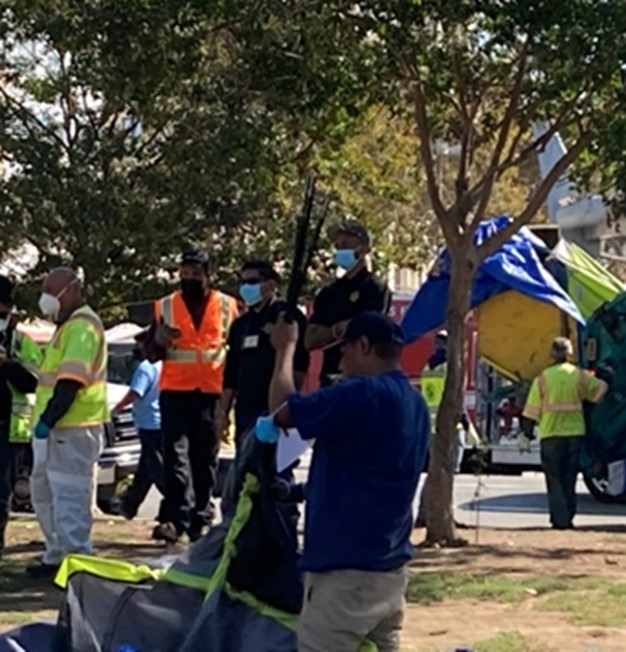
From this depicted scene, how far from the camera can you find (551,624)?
9148 mm

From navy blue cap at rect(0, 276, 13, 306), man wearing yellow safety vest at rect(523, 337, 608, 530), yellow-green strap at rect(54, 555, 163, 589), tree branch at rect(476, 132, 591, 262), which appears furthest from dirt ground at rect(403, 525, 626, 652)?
navy blue cap at rect(0, 276, 13, 306)

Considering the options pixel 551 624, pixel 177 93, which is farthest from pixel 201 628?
pixel 177 93

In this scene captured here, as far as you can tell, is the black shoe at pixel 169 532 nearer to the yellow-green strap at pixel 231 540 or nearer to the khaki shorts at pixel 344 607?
the yellow-green strap at pixel 231 540

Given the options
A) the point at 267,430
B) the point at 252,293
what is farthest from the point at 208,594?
the point at 252,293

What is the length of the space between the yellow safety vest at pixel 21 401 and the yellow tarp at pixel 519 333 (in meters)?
7.83

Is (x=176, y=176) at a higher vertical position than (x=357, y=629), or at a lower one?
higher

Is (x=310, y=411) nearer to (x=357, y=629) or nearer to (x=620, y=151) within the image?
→ (x=357, y=629)

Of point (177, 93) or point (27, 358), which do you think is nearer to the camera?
point (27, 358)

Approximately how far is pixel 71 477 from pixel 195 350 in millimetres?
1288

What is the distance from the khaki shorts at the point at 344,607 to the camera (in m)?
6.12

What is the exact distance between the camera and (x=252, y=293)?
10117 mm

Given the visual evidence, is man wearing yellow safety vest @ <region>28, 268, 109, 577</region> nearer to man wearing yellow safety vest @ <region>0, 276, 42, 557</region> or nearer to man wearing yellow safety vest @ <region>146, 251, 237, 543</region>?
man wearing yellow safety vest @ <region>0, 276, 42, 557</region>

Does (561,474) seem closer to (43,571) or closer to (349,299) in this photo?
(349,299)

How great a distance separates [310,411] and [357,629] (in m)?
0.79
